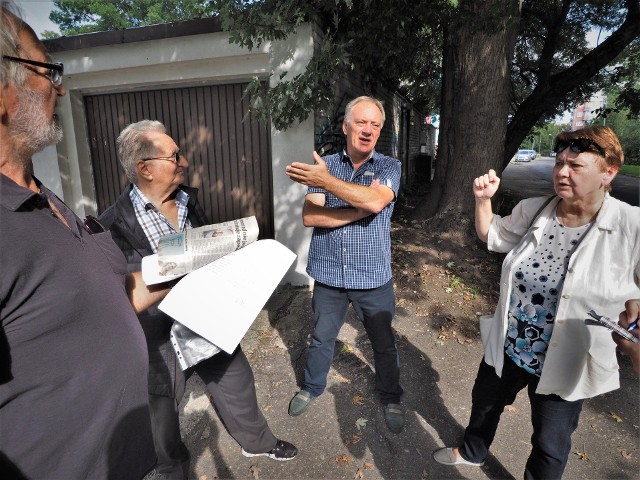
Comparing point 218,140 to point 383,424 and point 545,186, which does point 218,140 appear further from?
point 545,186

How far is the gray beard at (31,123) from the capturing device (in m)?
1.04

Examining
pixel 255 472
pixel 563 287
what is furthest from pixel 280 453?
pixel 563 287

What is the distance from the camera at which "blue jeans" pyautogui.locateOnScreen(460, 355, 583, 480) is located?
1.78 meters

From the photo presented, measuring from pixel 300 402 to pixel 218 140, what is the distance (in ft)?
12.4

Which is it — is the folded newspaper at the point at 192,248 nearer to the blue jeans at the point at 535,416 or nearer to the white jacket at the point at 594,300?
the white jacket at the point at 594,300

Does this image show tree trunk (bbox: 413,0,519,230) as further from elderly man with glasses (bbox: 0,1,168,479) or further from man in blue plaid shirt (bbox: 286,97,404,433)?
elderly man with glasses (bbox: 0,1,168,479)

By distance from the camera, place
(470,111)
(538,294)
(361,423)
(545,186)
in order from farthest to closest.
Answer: (545,186), (470,111), (361,423), (538,294)

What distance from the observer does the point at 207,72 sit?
488 cm

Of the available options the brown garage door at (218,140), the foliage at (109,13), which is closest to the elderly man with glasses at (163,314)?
the brown garage door at (218,140)

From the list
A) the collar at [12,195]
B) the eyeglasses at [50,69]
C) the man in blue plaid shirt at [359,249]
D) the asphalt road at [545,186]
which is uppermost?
the eyeglasses at [50,69]

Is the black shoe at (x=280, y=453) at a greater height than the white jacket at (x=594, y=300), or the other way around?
→ the white jacket at (x=594, y=300)

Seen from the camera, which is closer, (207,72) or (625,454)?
(625,454)

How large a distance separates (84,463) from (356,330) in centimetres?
316

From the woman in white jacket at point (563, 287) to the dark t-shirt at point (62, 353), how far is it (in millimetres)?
1773
